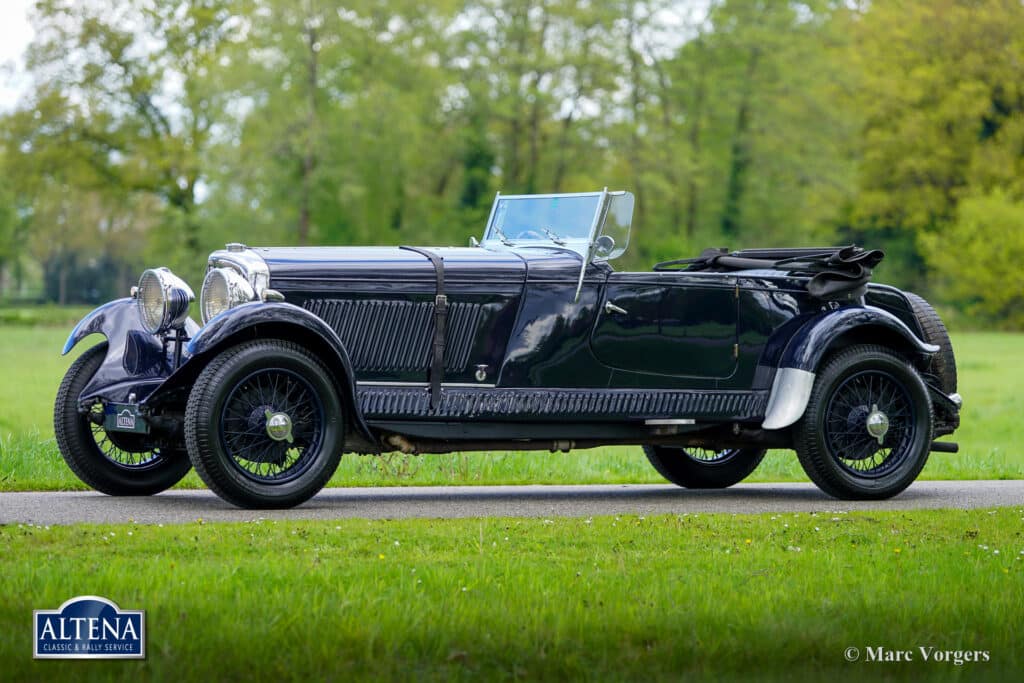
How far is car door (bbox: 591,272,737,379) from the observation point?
8.69 metres

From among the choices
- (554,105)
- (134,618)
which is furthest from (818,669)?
(554,105)

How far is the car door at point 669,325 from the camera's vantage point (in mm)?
8688

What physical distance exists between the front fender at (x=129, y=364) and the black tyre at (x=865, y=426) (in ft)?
12.8

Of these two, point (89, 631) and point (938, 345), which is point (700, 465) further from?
point (89, 631)

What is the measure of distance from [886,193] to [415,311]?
172 feet

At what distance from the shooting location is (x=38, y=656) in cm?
455

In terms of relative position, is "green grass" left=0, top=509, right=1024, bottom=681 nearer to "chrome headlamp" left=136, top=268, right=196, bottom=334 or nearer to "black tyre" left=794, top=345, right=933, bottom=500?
"chrome headlamp" left=136, top=268, right=196, bottom=334

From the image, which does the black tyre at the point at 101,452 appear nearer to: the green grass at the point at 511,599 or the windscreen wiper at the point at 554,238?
the green grass at the point at 511,599

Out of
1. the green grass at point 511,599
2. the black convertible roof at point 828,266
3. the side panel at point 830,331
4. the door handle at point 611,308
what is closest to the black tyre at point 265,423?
the green grass at point 511,599

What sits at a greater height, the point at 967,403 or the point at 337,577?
the point at 337,577

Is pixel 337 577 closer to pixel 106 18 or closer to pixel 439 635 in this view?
pixel 439 635

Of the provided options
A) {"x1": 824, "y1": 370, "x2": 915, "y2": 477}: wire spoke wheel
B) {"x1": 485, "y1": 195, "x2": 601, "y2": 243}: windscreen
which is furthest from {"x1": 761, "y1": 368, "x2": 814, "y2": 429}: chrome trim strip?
{"x1": 485, "y1": 195, "x2": 601, "y2": 243}: windscreen

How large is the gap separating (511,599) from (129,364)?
3969mm

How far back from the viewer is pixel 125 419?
7.94 meters
